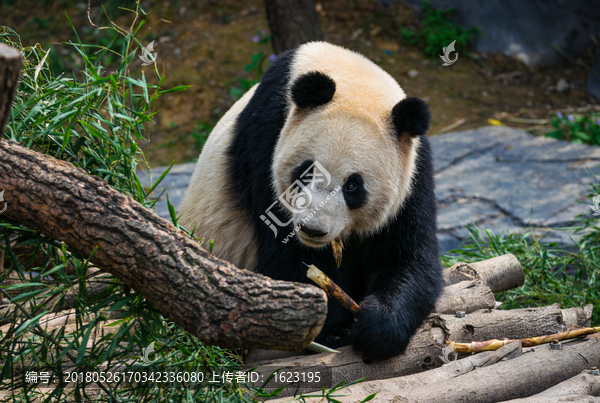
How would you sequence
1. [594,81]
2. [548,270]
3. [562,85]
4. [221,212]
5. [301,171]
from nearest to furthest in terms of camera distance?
[301,171] < [221,212] < [548,270] < [594,81] < [562,85]

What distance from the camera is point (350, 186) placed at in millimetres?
2984

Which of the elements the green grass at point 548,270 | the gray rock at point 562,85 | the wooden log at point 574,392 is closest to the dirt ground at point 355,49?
the gray rock at point 562,85

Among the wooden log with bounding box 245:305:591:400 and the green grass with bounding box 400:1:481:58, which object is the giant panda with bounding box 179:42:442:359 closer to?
the wooden log with bounding box 245:305:591:400

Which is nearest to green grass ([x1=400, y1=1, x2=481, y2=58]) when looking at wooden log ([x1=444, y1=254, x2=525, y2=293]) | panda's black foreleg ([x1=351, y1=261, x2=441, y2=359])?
wooden log ([x1=444, y1=254, x2=525, y2=293])

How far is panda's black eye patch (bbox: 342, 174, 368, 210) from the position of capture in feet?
9.74

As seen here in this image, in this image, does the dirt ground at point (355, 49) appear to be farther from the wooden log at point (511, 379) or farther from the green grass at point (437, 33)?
the wooden log at point (511, 379)

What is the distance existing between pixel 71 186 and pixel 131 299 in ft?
1.88

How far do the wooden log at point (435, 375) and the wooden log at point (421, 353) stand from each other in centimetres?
16

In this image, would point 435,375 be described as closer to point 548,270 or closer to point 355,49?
point 548,270

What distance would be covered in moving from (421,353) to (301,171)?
129cm

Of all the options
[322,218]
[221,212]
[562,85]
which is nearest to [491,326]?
[322,218]

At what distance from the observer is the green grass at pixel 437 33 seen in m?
9.70

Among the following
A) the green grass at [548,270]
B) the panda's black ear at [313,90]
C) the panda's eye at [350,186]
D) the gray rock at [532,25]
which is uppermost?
the panda's black ear at [313,90]

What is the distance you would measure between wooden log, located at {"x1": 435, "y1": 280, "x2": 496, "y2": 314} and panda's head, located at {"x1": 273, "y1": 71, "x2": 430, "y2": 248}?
2.55ft
